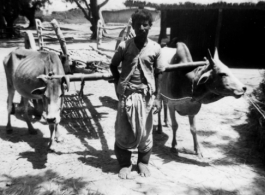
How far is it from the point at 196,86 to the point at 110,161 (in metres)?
1.73

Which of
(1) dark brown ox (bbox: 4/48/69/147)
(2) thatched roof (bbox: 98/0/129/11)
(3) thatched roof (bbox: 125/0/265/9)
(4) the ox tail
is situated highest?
(2) thatched roof (bbox: 98/0/129/11)

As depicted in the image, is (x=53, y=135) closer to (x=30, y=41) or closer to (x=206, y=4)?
(x=30, y=41)

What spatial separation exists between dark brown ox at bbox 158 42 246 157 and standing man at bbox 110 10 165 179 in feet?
1.82

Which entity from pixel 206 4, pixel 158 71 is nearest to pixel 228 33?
pixel 206 4

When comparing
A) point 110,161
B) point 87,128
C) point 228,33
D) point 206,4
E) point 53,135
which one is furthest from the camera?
point 228,33

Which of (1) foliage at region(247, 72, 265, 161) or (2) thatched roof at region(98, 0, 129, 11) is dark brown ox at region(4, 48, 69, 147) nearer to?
(1) foliage at region(247, 72, 265, 161)

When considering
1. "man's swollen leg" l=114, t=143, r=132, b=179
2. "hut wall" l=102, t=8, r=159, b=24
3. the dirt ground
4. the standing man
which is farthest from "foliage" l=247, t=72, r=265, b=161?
"hut wall" l=102, t=8, r=159, b=24

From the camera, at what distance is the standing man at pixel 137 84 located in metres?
3.54

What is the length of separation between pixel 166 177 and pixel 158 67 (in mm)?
1514

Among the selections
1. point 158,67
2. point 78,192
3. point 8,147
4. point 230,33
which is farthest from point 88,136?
point 230,33

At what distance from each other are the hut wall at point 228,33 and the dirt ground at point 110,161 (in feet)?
19.2

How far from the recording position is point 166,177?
13.0ft

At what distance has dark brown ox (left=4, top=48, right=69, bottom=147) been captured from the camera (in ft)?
12.7

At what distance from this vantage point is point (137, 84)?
3.64 metres
